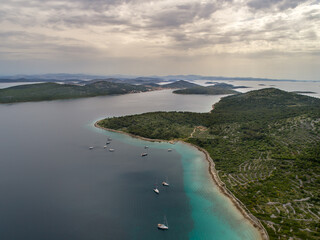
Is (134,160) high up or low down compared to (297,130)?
down

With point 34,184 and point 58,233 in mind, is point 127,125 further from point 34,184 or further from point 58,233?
point 58,233

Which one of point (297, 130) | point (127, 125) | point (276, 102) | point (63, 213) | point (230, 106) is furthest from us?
point (230, 106)

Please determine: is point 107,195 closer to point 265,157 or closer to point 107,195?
point 107,195

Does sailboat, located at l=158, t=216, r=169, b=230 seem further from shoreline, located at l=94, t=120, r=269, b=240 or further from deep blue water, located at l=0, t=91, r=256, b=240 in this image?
shoreline, located at l=94, t=120, r=269, b=240

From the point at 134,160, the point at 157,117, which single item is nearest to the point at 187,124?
the point at 157,117

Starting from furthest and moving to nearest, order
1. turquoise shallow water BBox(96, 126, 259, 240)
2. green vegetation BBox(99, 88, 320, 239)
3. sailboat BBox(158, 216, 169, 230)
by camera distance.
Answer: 1. green vegetation BBox(99, 88, 320, 239)
2. sailboat BBox(158, 216, 169, 230)
3. turquoise shallow water BBox(96, 126, 259, 240)

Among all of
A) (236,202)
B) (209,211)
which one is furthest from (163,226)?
(236,202)

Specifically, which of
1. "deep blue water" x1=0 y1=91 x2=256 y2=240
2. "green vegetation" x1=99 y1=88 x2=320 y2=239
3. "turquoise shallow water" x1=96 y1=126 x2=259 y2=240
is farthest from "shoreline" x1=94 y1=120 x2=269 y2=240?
"deep blue water" x1=0 y1=91 x2=256 y2=240
